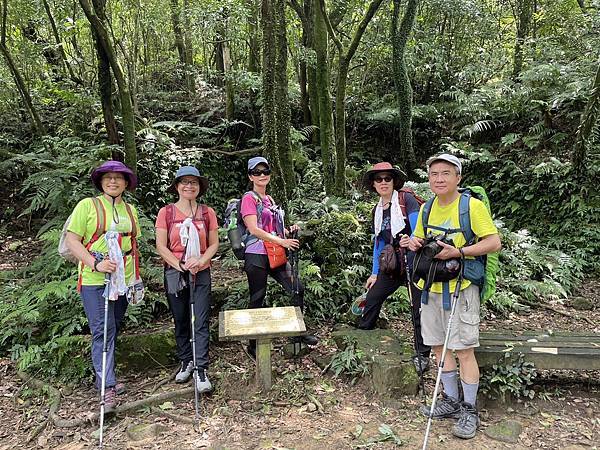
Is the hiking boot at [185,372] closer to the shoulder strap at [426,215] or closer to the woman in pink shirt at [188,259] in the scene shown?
the woman in pink shirt at [188,259]

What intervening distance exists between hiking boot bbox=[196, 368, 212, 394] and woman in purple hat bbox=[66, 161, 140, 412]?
757mm

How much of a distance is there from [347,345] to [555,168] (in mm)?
6912

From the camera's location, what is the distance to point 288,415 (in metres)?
4.13

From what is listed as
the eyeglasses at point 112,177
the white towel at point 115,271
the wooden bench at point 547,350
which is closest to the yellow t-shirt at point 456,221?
the wooden bench at point 547,350

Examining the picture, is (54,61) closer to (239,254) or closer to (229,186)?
(229,186)

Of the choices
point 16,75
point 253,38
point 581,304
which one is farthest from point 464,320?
point 253,38

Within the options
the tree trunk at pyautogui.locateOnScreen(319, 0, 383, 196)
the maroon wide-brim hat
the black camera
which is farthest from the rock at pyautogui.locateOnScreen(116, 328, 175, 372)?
the tree trunk at pyautogui.locateOnScreen(319, 0, 383, 196)

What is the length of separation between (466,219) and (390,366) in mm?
1670

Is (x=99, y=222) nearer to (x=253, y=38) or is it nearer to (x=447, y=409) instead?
(x=447, y=409)

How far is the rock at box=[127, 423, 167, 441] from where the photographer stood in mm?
3770

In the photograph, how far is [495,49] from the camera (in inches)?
533

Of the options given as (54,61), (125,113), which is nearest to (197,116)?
(54,61)

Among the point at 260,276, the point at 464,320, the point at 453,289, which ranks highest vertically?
the point at 453,289

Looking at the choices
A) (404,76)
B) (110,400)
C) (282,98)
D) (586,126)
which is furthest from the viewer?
(404,76)
